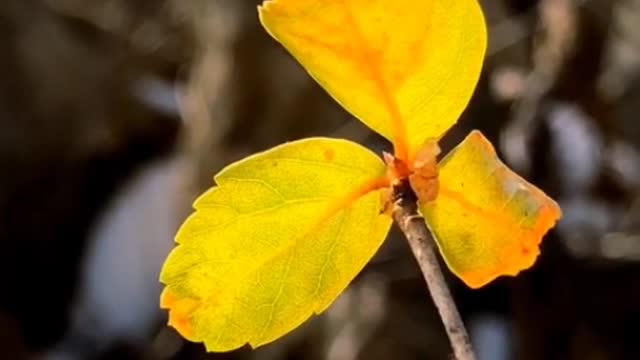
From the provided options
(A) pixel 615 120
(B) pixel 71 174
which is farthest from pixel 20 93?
(A) pixel 615 120

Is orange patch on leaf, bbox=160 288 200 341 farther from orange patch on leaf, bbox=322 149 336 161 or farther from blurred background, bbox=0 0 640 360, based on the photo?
blurred background, bbox=0 0 640 360

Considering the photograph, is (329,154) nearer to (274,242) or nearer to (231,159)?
(274,242)

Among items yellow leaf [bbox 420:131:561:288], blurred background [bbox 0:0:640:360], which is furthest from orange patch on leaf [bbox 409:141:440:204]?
blurred background [bbox 0:0:640:360]

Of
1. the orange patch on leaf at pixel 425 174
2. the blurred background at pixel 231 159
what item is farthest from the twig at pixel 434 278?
the blurred background at pixel 231 159

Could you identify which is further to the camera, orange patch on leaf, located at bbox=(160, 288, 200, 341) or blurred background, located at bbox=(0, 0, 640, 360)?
blurred background, located at bbox=(0, 0, 640, 360)

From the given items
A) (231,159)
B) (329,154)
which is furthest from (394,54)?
(231,159)

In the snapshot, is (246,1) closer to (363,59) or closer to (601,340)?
(601,340)
